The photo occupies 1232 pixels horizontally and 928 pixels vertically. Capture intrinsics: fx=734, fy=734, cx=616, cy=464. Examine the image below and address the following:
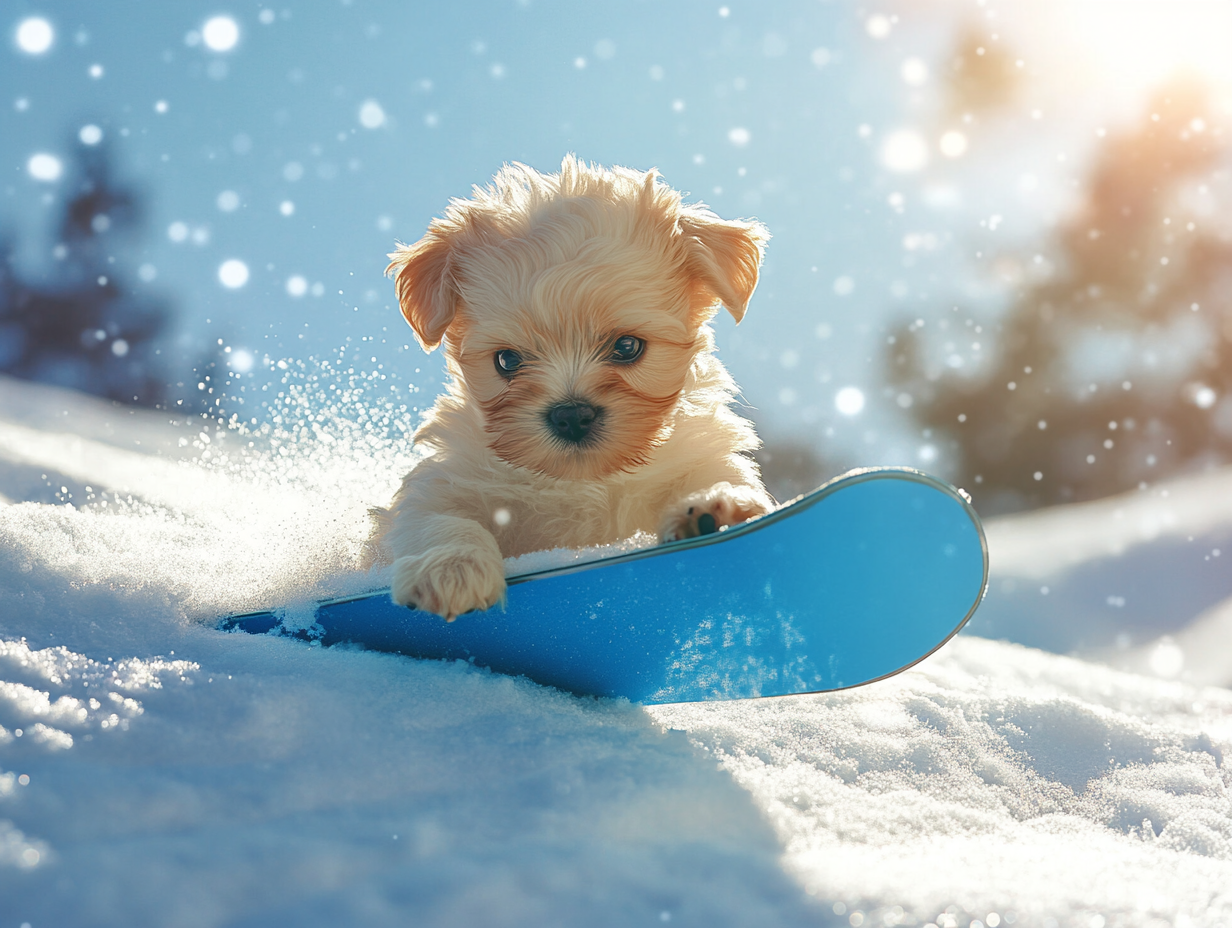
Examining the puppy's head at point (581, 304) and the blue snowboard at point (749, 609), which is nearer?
the blue snowboard at point (749, 609)

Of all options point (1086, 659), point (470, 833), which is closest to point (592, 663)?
point (470, 833)

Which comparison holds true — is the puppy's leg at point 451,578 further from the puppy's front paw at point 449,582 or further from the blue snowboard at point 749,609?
the blue snowboard at point 749,609

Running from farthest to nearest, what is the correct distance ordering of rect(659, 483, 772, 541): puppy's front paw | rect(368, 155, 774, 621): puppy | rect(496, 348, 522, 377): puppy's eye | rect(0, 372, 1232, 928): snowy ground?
1. rect(496, 348, 522, 377): puppy's eye
2. rect(368, 155, 774, 621): puppy
3. rect(659, 483, 772, 541): puppy's front paw
4. rect(0, 372, 1232, 928): snowy ground

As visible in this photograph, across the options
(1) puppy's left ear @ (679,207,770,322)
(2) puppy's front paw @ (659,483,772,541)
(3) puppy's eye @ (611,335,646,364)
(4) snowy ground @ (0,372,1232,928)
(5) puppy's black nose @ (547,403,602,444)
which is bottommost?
(4) snowy ground @ (0,372,1232,928)

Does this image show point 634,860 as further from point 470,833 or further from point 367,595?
point 367,595

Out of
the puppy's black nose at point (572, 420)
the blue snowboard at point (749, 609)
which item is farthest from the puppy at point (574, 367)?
the blue snowboard at point (749, 609)

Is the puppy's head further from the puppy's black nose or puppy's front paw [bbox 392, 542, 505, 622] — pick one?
puppy's front paw [bbox 392, 542, 505, 622]

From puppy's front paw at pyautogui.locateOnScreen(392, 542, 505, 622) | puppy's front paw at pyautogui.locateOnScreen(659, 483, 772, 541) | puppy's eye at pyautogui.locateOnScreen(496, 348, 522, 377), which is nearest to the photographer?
puppy's front paw at pyautogui.locateOnScreen(392, 542, 505, 622)

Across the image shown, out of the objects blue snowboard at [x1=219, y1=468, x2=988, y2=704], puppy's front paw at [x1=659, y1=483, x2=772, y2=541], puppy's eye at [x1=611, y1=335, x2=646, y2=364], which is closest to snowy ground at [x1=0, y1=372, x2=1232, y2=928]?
blue snowboard at [x1=219, y1=468, x2=988, y2=704]
